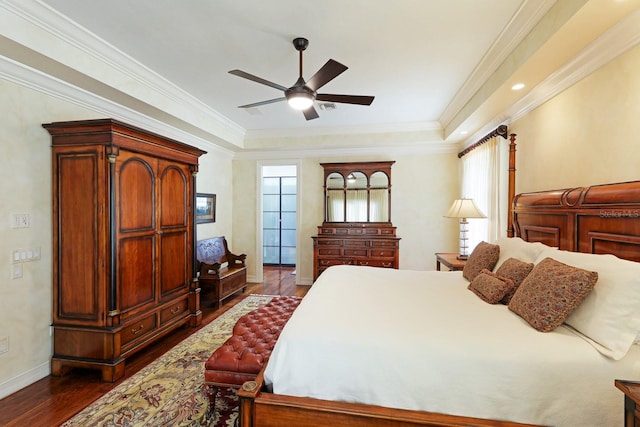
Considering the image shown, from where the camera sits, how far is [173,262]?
329cm

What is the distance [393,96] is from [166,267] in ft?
10.9

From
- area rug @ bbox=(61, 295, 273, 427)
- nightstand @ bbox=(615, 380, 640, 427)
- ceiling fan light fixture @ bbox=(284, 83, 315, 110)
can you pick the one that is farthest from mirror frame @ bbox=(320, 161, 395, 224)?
nightstand @ bbox=(615, 380, 640, 427)

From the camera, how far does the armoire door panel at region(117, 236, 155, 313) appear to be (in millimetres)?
2596

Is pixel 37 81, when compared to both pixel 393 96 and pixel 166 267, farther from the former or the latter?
pixel 393 96

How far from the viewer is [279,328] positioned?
232cm

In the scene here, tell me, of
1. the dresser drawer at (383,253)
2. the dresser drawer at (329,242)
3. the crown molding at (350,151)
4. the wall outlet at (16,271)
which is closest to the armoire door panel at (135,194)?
the wall outlet at (16,271)

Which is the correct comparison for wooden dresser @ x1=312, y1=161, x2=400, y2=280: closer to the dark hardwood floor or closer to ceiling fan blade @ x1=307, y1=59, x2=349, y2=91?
the dark hardwood floor

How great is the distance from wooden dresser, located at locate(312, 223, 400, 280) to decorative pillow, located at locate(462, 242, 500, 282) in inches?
84.3

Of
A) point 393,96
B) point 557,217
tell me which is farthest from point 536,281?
point 393,96

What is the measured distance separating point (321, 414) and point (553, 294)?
1351 mm

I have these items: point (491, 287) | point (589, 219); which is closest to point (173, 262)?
point (491, 287)

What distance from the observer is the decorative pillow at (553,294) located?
1510mm

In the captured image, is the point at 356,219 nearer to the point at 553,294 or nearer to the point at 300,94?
the point at 300,94

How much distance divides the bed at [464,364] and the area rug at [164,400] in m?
0.76
